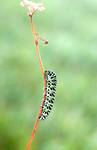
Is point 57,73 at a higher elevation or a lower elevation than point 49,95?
higher

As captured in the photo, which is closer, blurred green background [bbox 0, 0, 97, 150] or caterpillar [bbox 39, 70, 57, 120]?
caterpillar [bbox 39, 70, 57, 120]

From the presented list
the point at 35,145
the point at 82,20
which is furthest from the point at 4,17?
the point at 35,145

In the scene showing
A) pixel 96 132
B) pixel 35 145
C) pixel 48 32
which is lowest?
pixel 35 145

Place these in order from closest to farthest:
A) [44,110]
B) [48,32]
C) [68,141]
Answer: [44,110], [68,141], [48,32]

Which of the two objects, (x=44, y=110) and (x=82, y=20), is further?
(x=82, y=20)

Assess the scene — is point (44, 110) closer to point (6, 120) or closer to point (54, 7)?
point (6, 120)

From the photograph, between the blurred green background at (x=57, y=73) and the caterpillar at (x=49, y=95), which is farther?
the blurred green background at (x=57, y=73)

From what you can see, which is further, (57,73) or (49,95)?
(57,73)


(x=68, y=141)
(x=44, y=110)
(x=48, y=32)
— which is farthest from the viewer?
(x=48, y=32)
